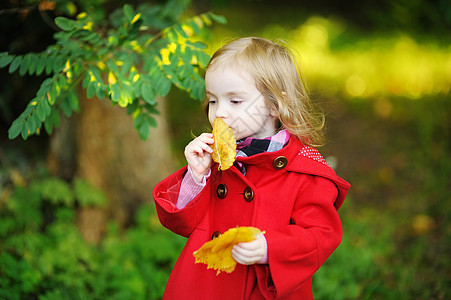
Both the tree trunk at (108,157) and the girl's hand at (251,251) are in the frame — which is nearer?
the girl's hand at (251,251)

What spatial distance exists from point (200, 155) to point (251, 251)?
44cm

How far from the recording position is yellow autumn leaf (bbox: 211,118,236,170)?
1585 mm

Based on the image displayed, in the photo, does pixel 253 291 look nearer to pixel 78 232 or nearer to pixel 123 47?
pixel 123 47

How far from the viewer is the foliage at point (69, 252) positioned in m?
2.93

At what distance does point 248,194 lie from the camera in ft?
5.42

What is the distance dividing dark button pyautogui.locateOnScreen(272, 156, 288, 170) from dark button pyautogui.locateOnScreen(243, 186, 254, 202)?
133 millimetres

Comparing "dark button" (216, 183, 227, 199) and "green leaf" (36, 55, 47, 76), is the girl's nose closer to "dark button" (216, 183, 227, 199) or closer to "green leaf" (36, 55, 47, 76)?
"dark button" (216, 183, 227, 199)

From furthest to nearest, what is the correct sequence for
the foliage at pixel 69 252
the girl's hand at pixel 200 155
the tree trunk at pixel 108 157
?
the tree trunk at pixel 108 157
the foliage at pixel 69 252
the girl's hand at pixel 200 155

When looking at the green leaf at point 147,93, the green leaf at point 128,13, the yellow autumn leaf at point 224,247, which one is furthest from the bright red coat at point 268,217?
the green leaf at point 128,13

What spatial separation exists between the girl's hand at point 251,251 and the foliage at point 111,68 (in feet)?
2.93

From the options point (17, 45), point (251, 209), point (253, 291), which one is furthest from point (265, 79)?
point (17, 45)

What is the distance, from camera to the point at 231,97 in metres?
1.69

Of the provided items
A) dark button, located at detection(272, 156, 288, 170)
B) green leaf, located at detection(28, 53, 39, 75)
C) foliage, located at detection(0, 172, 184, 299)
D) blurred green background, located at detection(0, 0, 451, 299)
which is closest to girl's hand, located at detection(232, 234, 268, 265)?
dark button, located at detection(272, 156, 288, 170)

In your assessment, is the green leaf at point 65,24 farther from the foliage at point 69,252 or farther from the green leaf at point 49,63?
the foliage at point 69,252
